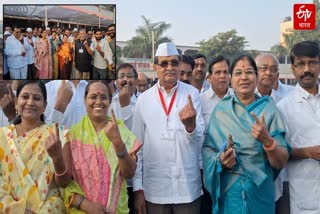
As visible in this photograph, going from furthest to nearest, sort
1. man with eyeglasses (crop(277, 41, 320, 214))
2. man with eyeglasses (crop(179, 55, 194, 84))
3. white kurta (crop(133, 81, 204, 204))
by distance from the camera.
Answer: man with eyeglasses (crop(179, 55, 194, 84)) → white kurta (crop(133, 81, 204, 204)) → man with eyeglasses (crop(277, 41, 320, 214))

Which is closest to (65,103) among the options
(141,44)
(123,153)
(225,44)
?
(123,153)

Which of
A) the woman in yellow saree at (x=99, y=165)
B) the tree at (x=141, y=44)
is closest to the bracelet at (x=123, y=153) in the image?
the woman in yellow saree at (x=99, y=165)

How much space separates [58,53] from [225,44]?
144 feet

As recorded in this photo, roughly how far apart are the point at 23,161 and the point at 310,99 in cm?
233

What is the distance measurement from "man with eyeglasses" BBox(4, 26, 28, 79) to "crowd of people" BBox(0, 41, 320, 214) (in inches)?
17.4

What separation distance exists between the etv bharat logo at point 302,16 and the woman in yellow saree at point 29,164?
9.98 m

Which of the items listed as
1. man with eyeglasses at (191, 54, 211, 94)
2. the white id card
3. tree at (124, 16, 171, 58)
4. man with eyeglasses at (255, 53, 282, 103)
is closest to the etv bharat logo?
man with eyeglasses at (191, 54, 211, 94)

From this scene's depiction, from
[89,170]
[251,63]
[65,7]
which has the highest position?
[65,7]

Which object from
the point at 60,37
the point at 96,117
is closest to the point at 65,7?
the point at 60,37

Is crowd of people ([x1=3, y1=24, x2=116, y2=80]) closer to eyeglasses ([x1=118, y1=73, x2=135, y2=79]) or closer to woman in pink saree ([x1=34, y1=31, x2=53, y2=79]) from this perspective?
woman in pink saree ([x1=34, y1=31, x2=53, y2=79])

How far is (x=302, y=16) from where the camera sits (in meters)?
12.8

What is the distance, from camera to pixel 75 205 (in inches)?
123

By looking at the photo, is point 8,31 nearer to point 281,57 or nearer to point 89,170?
point 89,170

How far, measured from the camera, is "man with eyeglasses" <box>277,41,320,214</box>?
3270 millimetres
